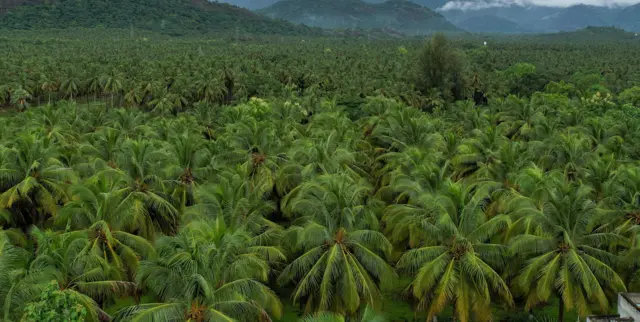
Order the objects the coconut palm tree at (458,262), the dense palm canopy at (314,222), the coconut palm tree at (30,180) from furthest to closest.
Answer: the coconut palm tree at (30,180) < the coconut palm tree at (458,262) < the dense palm canopy at (314,222)

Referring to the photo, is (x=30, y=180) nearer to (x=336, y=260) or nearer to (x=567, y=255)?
(x=336, y=260)

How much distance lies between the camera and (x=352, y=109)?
67.1m

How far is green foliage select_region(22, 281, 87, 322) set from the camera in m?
14.9

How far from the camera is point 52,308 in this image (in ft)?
50.0

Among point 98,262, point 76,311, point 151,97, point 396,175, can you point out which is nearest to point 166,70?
point 151,97

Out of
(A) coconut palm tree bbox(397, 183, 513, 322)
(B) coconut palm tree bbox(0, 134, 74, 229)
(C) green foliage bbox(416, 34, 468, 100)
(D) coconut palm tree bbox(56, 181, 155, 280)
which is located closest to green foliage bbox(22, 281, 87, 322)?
(D) coconut palm tree bbox(56, 181, 155, 280)

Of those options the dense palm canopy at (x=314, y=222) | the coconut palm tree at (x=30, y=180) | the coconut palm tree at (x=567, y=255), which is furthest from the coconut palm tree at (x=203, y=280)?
the coconut palm tree at (x=30, y=180)

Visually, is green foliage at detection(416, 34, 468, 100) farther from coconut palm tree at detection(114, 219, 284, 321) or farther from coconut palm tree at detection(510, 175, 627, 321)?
coconut palm tree at detection(114, 219, 284, 321)

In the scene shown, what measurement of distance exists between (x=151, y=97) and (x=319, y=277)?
61.8m

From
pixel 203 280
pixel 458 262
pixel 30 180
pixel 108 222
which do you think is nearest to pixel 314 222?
pixel 458 262

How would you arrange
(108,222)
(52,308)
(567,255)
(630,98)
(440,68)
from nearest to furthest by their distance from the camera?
(52,308)
(567,255)
(108,222)
(630,98)
(440,68)

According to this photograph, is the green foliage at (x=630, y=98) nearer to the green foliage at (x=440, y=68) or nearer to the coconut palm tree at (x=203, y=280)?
the green foliage at (x=440, y=68)

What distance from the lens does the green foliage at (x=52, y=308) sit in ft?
48.9

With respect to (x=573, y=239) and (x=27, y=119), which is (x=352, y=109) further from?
(x=573, y=239)
